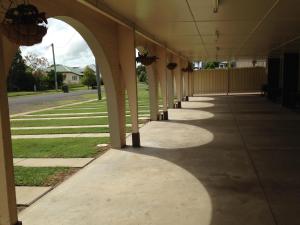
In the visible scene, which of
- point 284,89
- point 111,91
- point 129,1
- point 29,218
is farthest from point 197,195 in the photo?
point 284,89

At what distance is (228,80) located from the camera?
2773 centimetres

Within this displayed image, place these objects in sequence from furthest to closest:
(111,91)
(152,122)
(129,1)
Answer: (152,122)
(111,91)
(129,1)

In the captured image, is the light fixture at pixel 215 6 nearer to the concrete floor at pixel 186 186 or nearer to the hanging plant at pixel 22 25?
the concrete floor at pixel 186 186

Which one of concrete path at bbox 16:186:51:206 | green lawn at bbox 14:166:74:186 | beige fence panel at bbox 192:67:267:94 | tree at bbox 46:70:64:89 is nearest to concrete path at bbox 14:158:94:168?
green lawn at bbox 14:166:74:186

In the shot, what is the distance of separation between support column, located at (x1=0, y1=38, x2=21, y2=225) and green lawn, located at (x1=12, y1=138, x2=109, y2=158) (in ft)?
12.4

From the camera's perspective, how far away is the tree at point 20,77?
44375mm

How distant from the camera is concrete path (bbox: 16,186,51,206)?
4728mm

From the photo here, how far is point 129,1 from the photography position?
5.50 metres

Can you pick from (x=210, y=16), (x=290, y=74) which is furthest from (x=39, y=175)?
(x=290, y=74)

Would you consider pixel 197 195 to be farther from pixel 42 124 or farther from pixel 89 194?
pixel 42 124

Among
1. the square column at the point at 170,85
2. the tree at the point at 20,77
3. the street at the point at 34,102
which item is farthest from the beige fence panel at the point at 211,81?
the tree at the point at 20,77

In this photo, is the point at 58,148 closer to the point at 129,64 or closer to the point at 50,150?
the point at 50,150

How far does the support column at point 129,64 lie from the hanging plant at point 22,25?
4.88 metres

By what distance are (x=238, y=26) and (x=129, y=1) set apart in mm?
3783
